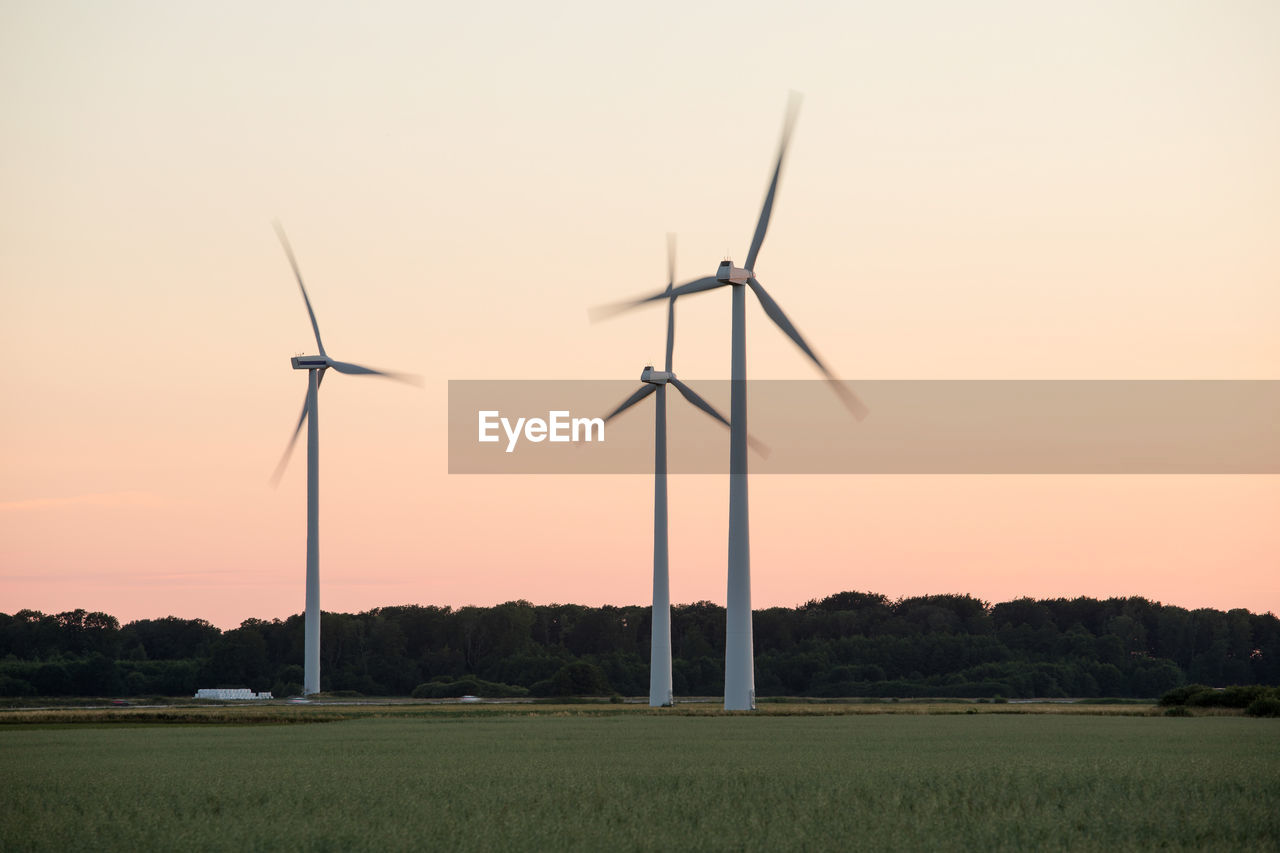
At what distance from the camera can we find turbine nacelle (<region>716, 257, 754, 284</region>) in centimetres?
9519

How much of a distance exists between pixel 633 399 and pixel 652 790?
77.5m

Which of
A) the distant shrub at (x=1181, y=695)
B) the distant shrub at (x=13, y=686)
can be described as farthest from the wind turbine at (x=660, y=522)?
the distant shrub at (x=13, y=686)

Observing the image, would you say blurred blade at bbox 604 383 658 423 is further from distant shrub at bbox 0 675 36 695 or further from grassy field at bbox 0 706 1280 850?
distant shrub at bbox 0 675 36 695

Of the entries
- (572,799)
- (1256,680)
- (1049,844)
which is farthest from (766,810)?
(1256,680)

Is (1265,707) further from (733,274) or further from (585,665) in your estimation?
(585,665)

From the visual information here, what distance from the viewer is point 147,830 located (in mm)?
31203

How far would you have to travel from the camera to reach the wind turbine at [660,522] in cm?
10925

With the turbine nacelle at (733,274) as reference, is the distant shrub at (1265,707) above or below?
below

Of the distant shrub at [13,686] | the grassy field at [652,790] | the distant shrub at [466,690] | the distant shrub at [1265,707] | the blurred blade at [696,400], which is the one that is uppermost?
the blurred blade at [696,400]

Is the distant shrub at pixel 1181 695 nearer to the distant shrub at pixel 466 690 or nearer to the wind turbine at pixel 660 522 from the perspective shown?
the wind turbine at pixel 660 522

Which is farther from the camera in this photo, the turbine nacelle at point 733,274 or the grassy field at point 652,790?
the turbine nacelle at point 733,274

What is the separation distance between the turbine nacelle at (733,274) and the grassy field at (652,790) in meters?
33.4

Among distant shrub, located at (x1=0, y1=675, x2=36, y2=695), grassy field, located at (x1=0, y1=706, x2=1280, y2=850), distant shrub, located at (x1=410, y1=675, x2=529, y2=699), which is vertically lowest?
distant shrub, located at (x1=410, y1=675, x2=529, y2=699)

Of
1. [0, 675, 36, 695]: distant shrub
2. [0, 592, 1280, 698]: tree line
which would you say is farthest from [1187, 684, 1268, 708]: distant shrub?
[0, 675, 36, 695]: distant shrub
